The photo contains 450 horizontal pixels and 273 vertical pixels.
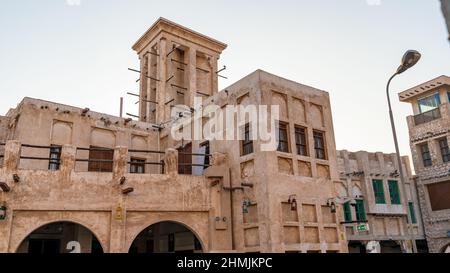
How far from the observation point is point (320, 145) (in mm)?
17188

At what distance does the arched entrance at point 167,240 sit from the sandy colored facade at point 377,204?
15637 millimetres

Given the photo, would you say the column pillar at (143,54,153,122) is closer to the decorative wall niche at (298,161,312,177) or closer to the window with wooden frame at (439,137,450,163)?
the decorative wall niche at (298,161,312,177)

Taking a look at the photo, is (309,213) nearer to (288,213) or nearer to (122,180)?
(288,213)

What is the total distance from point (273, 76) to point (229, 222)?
6.31 metres

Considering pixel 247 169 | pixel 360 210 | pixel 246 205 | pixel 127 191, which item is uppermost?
pixel 247 169

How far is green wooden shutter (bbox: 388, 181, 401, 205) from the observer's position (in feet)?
102

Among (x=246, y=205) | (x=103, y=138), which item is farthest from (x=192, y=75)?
(x=246, y=205)

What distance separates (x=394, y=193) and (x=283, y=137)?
19883mm

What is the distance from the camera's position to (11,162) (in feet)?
41.1

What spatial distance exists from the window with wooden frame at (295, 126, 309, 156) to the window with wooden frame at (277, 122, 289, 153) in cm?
61

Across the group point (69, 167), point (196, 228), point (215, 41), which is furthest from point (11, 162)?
point (215, 41)

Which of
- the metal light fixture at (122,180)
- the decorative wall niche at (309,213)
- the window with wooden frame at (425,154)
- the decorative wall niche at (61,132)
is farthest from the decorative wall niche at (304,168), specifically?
the window with wooden frame at (425,154)

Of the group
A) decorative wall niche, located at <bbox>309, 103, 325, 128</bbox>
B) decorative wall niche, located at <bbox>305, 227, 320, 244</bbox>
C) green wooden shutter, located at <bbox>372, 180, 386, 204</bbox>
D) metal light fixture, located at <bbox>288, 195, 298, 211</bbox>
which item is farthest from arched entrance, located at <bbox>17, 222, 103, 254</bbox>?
green wooden shutter, located at <bbox>372, 180, 386, 204</bbox>
